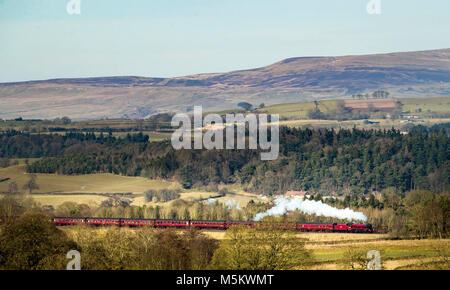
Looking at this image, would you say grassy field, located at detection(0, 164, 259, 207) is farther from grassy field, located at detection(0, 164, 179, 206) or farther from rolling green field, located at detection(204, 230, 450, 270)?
rolling green field, located at detection(204, 230, 450, 270)

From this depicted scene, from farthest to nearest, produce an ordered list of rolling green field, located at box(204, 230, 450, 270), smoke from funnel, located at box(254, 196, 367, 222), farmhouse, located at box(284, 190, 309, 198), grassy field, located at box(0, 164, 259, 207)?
1. farmhouse, located at box(284, 190, 309, 198)
2. grassy field, located at box(0, 164, 259, 207)
3. smoke from funnel, located at box(254, 196, 367, 222)
4. rolling green field, located at box(204, 230, 450, 270)

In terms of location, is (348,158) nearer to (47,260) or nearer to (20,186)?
(20,186)

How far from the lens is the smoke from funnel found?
104m

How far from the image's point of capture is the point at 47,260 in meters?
55.3

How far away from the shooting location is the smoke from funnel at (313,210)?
103812 millimetres

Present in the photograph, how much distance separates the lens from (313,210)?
110 metres

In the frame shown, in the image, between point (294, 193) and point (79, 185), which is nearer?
point (294, 193)

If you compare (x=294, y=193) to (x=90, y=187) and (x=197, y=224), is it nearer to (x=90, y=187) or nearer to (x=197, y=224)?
(x=90, y=187)

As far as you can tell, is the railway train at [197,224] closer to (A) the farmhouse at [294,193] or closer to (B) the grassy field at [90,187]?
(B) the grassy field at [90,187]

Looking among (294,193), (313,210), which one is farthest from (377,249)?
(294,193)

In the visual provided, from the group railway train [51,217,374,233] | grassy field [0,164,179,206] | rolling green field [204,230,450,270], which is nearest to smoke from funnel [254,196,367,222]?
railway train [51,217,374,233]
